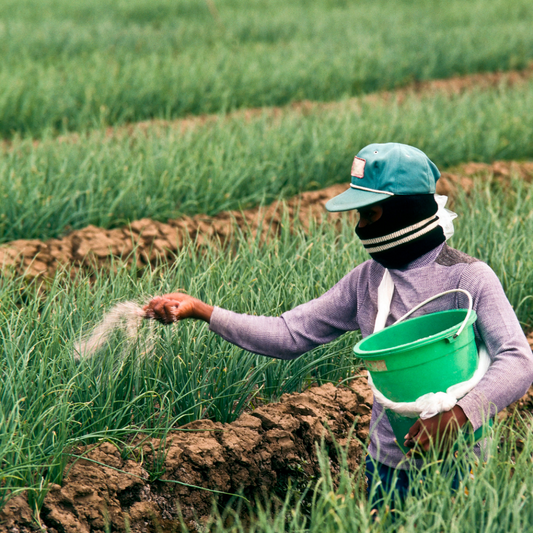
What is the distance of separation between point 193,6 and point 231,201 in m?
9.76

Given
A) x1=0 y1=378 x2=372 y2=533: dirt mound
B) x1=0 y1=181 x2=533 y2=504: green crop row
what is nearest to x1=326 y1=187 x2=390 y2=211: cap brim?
x1=0 y1=378 x2=372 y2=533: dirt mound

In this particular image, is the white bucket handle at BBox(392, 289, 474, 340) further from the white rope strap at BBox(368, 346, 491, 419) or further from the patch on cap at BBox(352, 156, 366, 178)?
the patch on cap at BBox(352, 156, 366, 178)

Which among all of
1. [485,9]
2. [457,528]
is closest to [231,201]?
[457,528]

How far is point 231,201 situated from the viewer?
405 cm

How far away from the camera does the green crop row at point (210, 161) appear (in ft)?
12.5

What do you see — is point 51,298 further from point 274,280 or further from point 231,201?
point 231,201

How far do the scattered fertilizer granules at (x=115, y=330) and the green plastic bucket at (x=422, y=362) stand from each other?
0.88m

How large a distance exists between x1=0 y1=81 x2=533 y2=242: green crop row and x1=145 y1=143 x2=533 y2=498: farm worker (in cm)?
215

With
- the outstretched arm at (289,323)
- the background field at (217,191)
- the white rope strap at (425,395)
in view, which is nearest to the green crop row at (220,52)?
the background field at (217,191)

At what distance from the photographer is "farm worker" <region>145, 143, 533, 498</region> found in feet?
4.95

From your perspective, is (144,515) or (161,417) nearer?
(144,515)

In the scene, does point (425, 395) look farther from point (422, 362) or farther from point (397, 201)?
point (397, 201)

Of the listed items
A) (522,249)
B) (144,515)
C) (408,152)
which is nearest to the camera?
(408,152)

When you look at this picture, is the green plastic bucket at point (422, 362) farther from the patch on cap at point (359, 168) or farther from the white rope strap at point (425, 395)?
the patch on cap at point (359, 168)
